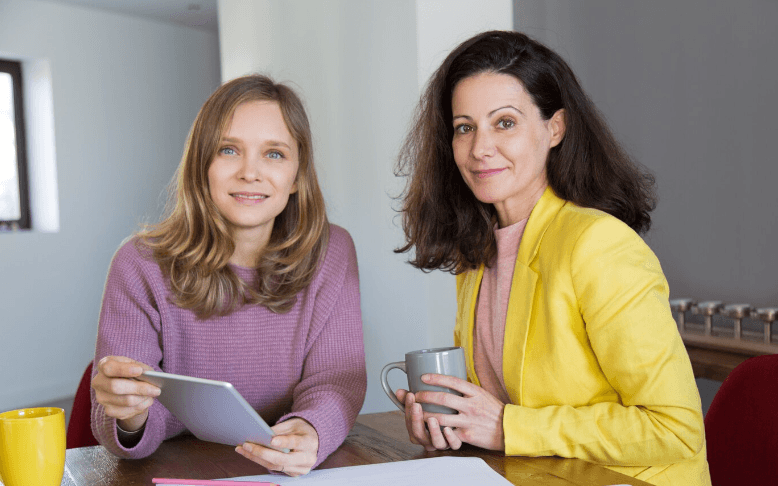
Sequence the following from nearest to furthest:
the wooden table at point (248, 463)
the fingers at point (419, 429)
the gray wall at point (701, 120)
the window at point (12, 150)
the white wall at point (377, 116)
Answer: the wooden table at point (248, 463), the fingers at point (419, 429), the white wall at point (377, 116), the gray wall at point (701, 120), the window at point (12, 150)

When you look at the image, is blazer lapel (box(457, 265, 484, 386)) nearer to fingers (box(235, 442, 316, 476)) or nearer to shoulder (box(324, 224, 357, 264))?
shoulder (box(324, 224, 357, 264))

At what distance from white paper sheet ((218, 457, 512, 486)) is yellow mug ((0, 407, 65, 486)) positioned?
210 millimetres

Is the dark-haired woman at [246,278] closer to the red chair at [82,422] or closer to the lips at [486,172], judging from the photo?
the red chair at [82,422]

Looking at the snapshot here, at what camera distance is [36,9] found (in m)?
4.95

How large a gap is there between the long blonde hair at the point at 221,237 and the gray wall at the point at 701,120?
1503mm

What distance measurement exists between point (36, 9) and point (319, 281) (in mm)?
4523

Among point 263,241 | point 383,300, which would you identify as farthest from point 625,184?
point 383,300

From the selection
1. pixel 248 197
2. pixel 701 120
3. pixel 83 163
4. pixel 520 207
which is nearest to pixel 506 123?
pixel 520 207

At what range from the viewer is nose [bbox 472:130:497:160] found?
1.16 m

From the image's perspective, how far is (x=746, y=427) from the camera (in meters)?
1.07

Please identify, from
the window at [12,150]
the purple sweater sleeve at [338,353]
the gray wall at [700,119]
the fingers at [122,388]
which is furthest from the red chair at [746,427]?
the window at [12,150]

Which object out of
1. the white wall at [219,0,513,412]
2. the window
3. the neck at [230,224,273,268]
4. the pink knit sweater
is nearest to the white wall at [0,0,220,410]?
the window

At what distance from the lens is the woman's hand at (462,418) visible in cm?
99

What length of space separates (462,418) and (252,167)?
2.12ft
